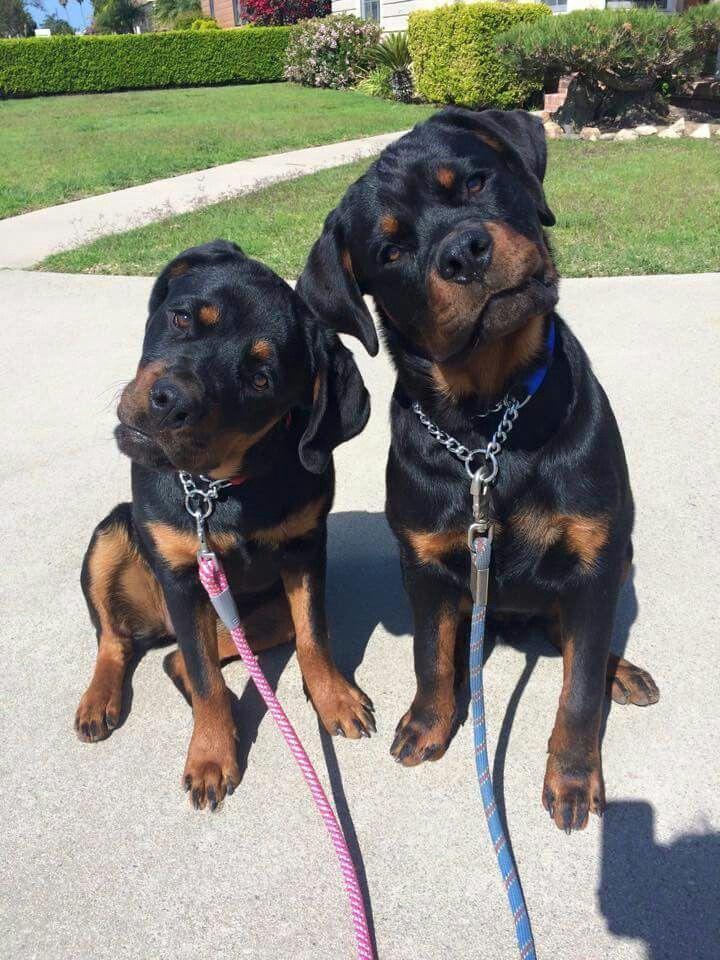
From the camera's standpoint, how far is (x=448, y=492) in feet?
7.73

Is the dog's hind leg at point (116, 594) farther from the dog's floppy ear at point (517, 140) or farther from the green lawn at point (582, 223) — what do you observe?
the green lawn at point (582, 223)

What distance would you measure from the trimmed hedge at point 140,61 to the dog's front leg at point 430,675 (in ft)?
98.8

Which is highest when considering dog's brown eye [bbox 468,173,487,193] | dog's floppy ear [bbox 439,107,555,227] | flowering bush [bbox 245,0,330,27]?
flowering bush [bbox 245,0,330,27]

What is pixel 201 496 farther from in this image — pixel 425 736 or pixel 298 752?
pixel 425 736

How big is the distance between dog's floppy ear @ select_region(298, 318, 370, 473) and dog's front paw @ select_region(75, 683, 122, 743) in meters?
1.13

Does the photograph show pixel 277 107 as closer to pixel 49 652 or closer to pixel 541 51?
pixel 541 51

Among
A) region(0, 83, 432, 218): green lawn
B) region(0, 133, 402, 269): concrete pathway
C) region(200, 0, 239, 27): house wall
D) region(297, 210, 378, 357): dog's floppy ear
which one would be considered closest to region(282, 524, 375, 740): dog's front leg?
region(297, 210, 378, 357): dog's floppy ear

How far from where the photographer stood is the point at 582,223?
8070 millimetres

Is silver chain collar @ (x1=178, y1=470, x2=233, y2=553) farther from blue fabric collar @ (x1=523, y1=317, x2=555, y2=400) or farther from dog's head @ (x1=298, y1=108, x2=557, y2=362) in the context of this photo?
blue fabric collar @ (x1=523, y1=317, x2=555, y2=400)

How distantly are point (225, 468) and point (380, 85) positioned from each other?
21.4 meters

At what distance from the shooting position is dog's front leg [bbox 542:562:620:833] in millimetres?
2352

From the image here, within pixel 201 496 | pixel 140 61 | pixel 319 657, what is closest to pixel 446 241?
pixel 201 496

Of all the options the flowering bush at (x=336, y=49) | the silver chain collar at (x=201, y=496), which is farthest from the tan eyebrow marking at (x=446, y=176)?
the flowering bush at (x=336, y=49)

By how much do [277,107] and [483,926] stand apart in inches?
823
